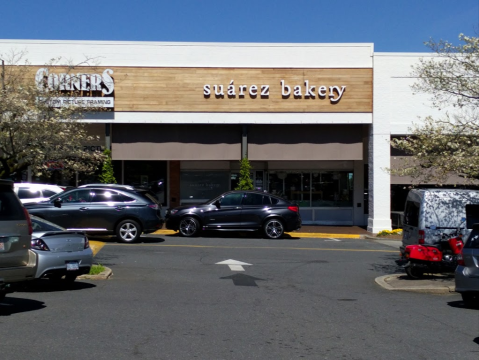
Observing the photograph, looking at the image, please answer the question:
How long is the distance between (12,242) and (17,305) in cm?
177

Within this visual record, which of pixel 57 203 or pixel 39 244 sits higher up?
pixel 57 203

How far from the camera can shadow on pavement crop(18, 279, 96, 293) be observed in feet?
36.9

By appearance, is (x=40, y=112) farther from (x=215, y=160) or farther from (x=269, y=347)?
(x=215, y=160)

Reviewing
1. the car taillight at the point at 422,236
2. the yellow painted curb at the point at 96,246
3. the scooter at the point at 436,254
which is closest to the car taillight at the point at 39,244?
the yellow painted curb at the point at 96,246

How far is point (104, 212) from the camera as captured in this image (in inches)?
736

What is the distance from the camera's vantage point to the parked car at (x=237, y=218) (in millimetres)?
21047

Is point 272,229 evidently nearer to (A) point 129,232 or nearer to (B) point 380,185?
(A) point 129,232

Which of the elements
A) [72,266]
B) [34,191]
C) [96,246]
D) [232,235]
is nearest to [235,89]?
[232,235]

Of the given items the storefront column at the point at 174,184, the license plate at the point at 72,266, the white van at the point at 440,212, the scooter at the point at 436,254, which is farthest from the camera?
the storefront column at the point at 174,184

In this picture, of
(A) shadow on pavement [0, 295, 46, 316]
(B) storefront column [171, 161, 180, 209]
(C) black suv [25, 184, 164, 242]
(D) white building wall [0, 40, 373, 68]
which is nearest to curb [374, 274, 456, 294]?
(A) shadow on pavement [0, 295, 46, 316]

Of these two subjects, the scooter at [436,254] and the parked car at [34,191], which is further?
the parked car at [34,191]

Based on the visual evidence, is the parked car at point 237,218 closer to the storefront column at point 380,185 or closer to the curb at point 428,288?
the storefront column at point 380,185

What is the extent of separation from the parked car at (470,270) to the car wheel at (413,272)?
3.10 metres

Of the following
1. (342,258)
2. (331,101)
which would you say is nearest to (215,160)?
→ (331,101)
